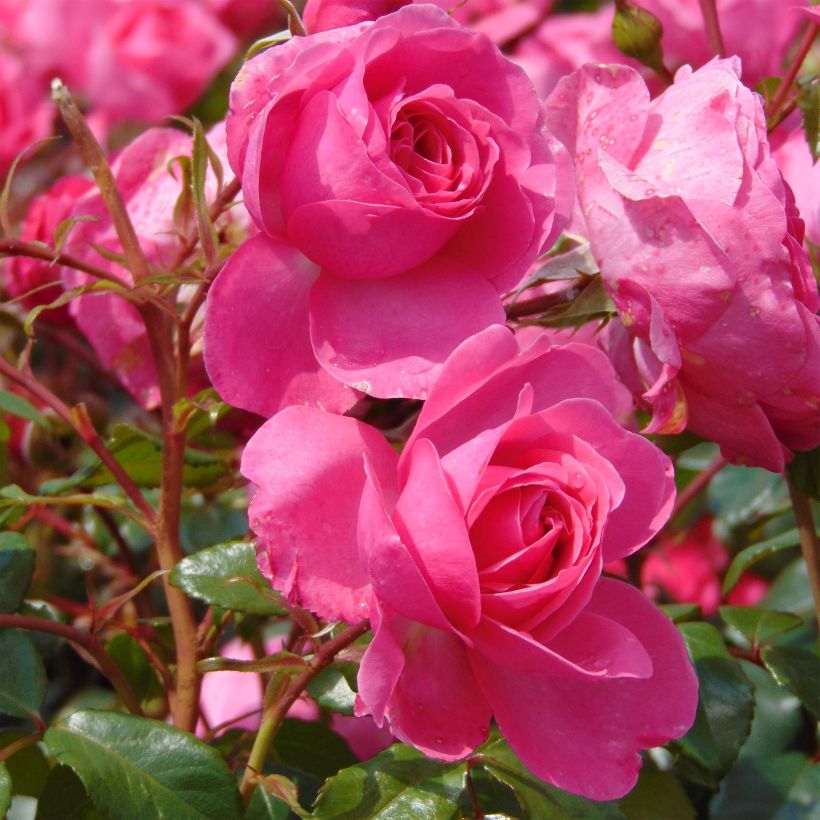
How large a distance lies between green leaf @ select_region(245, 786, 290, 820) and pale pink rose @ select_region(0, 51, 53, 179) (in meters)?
0.95

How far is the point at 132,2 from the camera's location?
5.28 feet

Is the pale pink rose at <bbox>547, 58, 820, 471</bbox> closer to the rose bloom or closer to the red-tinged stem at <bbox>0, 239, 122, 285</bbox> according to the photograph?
the rose bloom

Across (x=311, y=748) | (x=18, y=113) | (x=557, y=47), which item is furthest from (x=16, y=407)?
(x=557, y=47)

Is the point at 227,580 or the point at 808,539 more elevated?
the point at 227,580

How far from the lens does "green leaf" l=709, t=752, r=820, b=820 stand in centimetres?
78

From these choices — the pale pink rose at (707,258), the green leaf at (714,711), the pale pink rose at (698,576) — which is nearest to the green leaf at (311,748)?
the green leaf at (714,711)

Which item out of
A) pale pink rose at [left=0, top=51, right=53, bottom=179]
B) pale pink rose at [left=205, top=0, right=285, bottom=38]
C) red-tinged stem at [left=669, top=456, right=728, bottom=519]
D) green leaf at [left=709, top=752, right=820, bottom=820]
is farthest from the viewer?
pale pink rose at [left=205, top=0, right=285, bottom=38]

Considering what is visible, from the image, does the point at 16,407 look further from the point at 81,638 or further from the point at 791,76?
the point at 791,76

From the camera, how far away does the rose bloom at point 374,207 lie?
521 millimetres

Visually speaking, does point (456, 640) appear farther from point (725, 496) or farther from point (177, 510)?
point (725, 496)

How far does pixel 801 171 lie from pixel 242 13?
3.96 ft

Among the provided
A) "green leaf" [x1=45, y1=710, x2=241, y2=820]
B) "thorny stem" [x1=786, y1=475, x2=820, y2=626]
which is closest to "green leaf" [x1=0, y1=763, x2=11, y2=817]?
"green leaf" [x1=45, y1=710, x2=241, y2=820]

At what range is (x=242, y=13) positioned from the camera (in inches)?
67.7

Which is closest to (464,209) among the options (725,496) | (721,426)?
(721,426)
